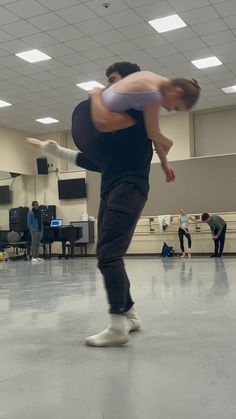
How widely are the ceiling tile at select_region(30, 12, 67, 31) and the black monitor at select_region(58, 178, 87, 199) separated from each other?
24.5 ft

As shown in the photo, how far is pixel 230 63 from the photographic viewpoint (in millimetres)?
10328

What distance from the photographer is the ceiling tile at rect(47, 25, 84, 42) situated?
8.39 meters

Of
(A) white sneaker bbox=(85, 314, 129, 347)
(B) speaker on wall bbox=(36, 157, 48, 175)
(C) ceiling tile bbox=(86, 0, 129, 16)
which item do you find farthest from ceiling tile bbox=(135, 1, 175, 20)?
(B) speaker on wall bbox=(36, 157, 48, 175)

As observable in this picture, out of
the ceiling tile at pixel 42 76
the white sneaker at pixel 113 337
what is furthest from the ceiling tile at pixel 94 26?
the white sneaker at pixel 113 337

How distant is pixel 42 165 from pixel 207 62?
24.5ft

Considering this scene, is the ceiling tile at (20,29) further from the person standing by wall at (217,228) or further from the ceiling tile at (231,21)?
the person standing by wall at (217,228)

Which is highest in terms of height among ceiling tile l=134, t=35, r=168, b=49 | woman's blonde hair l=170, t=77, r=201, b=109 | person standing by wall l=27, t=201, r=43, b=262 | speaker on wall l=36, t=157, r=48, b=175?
ceiling tile l=134, t=35, r=168, b=49

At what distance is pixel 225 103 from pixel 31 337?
12.2 metres

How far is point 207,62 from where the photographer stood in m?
10.2

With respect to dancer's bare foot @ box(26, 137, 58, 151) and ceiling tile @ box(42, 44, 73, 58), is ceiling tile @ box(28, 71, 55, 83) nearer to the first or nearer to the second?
ceiling tile @ box(42, 44, 73, 58)

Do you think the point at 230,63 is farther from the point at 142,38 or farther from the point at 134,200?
the point at 134,200

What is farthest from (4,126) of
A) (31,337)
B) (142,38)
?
(31,337)

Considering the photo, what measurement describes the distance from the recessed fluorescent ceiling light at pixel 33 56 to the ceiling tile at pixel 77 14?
61.3 inches

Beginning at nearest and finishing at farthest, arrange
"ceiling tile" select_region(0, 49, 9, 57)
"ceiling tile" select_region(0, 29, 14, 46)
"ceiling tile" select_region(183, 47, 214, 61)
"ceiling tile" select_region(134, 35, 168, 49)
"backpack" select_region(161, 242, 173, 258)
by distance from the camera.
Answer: "ceiling tile" select_region(0, 29, 14, 46), "ceiling tile" select_region(134, 35, 168, 49), "ceiling tile" select_region(0, 49, 9, 57), "ceiling tile" select_region(183, 47, 214, 61), "backpack" select_region(161, 242, 173, 258)
